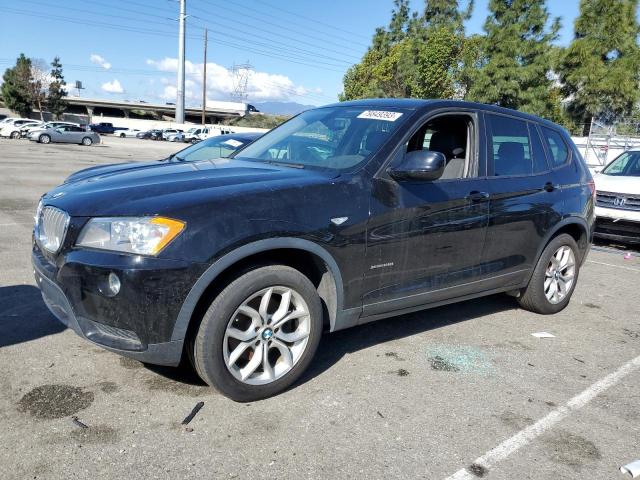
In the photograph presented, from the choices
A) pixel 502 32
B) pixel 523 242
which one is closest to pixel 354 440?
pixel 523 242

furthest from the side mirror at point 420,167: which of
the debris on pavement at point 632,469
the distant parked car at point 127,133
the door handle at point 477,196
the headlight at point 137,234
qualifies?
the distant parked car at point 127,133

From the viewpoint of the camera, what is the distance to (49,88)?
7031 cm

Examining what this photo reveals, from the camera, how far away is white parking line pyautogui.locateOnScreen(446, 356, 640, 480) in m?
2.76

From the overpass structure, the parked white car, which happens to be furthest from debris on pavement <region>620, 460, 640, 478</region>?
the overpass structure

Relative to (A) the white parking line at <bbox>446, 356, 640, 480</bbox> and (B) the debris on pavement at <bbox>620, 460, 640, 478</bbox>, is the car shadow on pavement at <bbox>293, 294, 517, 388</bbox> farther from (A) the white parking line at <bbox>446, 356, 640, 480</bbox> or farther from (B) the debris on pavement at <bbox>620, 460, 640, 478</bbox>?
(B) the debris on pavement at <bbox>620, 460, 640, 478</bbox>

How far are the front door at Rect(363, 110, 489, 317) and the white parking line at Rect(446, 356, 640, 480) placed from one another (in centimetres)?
109

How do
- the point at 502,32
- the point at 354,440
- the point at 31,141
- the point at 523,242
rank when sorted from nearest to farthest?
the point at 354,440 < the point at 523,242 < the point at 502,32 < the point at 31,141

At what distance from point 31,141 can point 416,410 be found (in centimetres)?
3878

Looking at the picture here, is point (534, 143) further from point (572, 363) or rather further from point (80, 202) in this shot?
point (80, 202)

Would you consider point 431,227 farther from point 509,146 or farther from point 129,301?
point 129,301

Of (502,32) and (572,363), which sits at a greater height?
(502,32)

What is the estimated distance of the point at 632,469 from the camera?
108 inches

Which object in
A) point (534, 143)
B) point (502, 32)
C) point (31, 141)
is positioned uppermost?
point (502, 32)

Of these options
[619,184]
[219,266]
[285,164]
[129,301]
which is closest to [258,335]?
[219,266]
